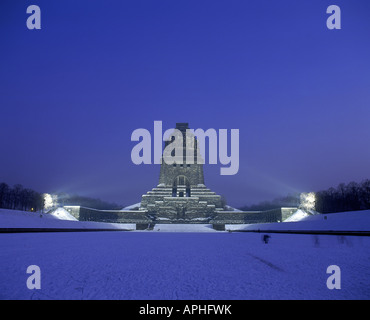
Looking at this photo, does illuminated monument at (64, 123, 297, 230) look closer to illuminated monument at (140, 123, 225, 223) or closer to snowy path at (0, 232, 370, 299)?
illuminated monument at (140, 123, 225, 223)

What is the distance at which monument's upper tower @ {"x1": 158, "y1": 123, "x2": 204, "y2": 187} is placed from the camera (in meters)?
51.5

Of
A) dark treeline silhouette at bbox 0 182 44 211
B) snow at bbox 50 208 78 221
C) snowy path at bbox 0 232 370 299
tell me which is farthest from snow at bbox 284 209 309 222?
dark treeline silhouette at bbox 0 182 44 211

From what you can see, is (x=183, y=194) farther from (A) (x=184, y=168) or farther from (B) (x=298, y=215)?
(B) (x=298, y=215)

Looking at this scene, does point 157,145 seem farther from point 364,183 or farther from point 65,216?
point 364,183

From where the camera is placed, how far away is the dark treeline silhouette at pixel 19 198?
54.9m

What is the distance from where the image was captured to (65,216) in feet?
132

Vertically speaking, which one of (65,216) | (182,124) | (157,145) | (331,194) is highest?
(182,124)

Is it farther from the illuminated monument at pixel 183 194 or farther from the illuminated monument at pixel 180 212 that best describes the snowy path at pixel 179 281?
the illuminated monument at pixel 183 194

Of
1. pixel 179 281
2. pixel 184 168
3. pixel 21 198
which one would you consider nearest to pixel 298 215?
pixel 184 168

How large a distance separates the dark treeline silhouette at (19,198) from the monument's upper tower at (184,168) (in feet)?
97.5

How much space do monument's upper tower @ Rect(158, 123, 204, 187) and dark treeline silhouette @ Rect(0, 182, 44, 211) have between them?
1170 inches

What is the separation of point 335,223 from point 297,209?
21915mm
